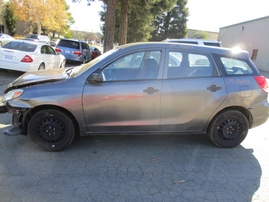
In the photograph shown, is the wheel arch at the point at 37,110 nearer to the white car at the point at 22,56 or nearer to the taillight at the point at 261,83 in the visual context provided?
the taillight at the point at 261,83

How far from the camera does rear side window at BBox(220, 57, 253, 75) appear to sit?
357cm

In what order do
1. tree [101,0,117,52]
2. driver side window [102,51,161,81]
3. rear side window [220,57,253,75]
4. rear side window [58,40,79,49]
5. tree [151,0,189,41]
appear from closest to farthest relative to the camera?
1. driver side window [102,51,161,81]
2. rear side window [220,57,253,75]
3. tree [101,0,117,52]
4. rear side window [58,40,79,49]
5. tree [151,0,189,41]

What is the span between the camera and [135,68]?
3.50 m

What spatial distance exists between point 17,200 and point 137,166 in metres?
1.56

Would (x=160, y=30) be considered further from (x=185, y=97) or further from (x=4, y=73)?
(x=185, y=97)

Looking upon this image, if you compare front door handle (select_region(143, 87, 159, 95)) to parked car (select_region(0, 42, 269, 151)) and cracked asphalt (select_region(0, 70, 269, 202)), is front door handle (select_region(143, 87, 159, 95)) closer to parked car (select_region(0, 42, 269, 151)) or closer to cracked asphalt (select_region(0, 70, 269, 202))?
parked car (select_region(0, 42, 269, 151))

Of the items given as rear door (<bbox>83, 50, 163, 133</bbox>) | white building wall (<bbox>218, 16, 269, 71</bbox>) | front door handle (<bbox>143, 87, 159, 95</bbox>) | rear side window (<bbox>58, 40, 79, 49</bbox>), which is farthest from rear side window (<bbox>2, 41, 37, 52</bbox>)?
white building wall (<bbox>218, 16, 269, 71</bbox>)

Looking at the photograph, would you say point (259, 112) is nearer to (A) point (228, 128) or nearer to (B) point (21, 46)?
(A) point (228, 128)

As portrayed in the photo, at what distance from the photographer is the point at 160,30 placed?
125 feet

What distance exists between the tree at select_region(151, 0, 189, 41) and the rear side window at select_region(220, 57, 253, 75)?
3561 cm

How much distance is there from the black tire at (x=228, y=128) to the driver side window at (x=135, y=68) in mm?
1378

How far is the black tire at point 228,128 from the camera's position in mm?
3607

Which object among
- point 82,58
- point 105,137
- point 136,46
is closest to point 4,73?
point 82,58

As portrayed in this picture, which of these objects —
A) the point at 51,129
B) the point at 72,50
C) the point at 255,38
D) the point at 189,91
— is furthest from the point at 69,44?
the point at 255,38
